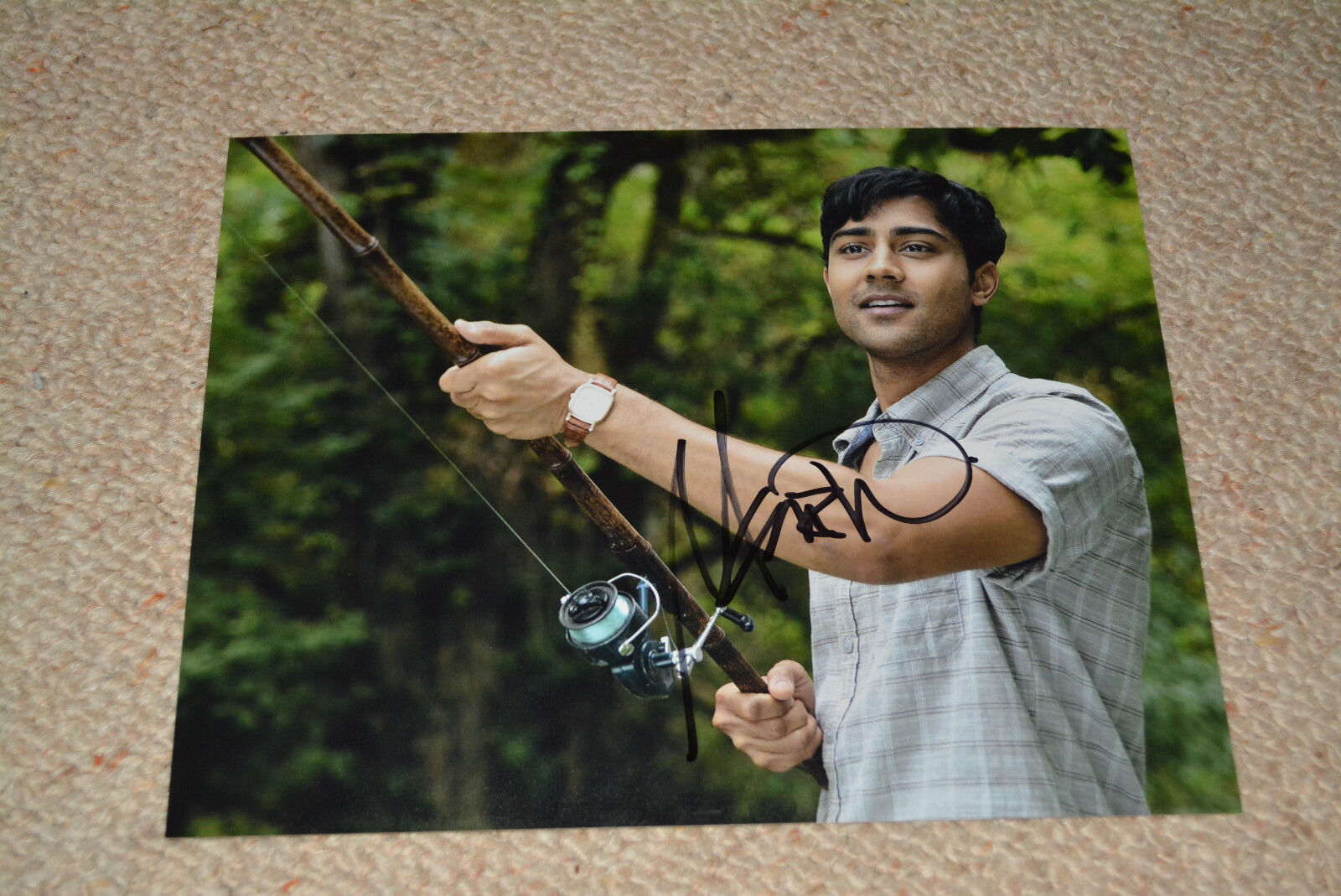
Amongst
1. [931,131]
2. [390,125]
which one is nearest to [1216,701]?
[931,131]

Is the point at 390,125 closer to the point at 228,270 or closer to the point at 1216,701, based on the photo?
the point at 228,270

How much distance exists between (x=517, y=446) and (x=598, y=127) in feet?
1.72

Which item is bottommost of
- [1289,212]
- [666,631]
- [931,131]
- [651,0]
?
[666,631]

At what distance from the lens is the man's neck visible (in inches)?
51.4

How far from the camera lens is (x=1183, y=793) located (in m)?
1.18

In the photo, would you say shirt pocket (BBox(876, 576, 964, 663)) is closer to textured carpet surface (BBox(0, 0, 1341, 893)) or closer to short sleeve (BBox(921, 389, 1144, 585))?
short sleeve (BBox(921, 389, 1144, 585))

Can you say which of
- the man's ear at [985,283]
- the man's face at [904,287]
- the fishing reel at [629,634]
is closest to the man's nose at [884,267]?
the man's face at [904,287]

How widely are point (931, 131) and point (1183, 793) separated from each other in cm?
95

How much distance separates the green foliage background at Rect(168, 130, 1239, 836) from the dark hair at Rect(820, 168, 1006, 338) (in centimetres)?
2

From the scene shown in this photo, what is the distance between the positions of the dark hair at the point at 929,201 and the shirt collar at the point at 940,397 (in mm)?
142

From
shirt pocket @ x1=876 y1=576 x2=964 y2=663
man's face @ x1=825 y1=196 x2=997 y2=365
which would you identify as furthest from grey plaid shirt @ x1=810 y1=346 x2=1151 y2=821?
man's face @ x1=825 y1=196 x2=997 y2=365

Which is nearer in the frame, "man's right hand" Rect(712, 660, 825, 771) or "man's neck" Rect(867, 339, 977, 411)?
→ "man's right hand" Rect(712, 660, 825, 771)

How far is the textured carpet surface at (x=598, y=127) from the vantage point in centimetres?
116

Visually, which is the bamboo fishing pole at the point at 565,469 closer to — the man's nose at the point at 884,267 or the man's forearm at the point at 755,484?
the man's forearm at the point at 755,484
